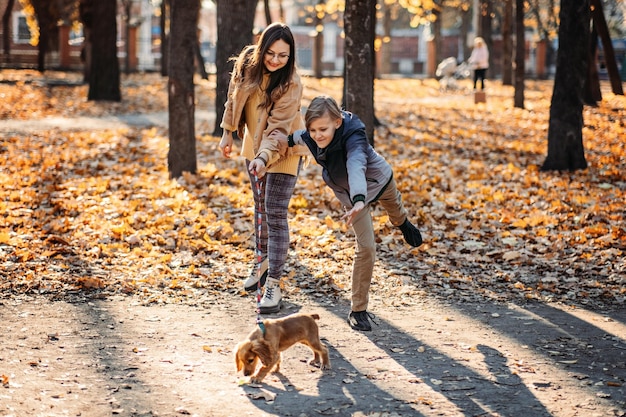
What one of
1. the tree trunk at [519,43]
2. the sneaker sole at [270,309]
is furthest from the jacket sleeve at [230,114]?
the tree trunk at [519,43]

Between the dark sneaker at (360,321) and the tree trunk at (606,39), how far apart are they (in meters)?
12.9

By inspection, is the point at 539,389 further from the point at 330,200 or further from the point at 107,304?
the point at 330,200

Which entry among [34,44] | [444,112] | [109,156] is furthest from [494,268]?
[34,44]

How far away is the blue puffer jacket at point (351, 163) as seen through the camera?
4.88 m

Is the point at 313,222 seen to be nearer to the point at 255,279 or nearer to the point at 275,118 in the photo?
the point at 255,279

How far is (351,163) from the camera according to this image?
493 centimetres

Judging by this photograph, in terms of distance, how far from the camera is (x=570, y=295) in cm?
639

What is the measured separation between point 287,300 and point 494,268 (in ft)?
6.42

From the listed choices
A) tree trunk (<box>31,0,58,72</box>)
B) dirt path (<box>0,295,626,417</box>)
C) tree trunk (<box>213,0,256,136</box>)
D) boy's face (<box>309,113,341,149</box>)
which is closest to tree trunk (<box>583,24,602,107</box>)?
tree trunk (<box>213,0,256,136</box>)

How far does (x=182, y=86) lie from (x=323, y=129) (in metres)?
5.80

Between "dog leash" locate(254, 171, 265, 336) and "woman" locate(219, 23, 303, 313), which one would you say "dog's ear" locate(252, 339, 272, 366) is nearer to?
"dog leash" locate(254, 171, 265, 336)

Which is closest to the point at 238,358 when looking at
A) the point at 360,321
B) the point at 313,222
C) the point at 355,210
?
the point at 355,210

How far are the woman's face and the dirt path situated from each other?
5.63 ft

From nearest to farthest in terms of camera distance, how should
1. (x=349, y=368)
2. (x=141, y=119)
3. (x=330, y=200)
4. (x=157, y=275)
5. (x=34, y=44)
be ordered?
(x=349, y=368), (x=157, y=275), (x=330, y=200), (x=141, y=119), (x=34, y=44)
